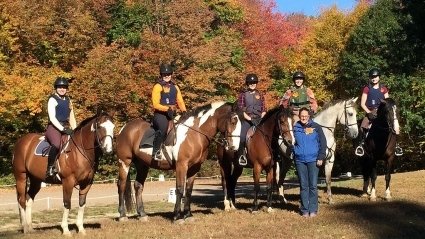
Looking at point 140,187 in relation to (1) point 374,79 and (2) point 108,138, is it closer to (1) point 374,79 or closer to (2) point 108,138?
(2) point 108,138

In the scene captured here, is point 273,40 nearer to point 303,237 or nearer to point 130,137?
point 130,137

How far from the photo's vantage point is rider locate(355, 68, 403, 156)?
616 inches

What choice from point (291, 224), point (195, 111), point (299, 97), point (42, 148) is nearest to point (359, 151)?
point (299, 97)

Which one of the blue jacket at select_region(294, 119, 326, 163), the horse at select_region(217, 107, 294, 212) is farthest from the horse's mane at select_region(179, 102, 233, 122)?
the blue jacket at select_region(294, 119, 326, 163)

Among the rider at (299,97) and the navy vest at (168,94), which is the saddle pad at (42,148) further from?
the rider at (299,97)

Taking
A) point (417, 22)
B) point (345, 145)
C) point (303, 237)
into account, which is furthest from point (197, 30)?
point (303, 237)

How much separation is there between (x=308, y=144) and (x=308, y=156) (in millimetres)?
286

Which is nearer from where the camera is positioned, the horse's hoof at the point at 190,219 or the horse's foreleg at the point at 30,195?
the horse's hoof at the point at 190,219

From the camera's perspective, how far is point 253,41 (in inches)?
2083

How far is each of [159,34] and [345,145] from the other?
54.5 feet

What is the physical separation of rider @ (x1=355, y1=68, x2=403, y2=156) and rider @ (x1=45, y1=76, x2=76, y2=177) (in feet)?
25.9

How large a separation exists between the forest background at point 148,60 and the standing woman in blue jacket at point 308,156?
72.0ft

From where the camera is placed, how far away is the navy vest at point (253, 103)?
15.1 meters

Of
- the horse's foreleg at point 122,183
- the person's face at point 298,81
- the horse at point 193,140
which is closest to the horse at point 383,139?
the person's face at point 298,81
